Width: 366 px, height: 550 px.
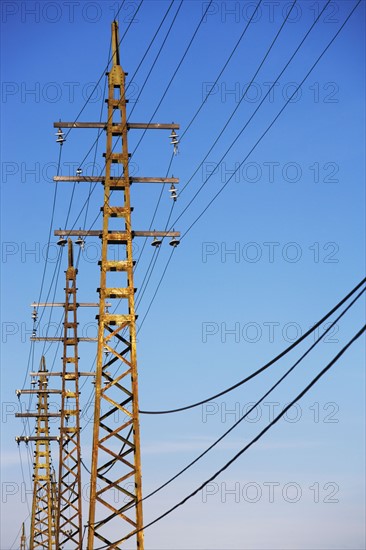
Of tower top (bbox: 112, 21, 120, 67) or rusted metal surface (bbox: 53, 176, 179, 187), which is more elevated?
tower top (bbox: 112, 21, 120, 67)

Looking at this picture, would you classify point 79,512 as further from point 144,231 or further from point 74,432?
point 144,231

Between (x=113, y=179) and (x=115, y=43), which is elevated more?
(x=115, y=43)

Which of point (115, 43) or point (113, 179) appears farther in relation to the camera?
point (115, 43)

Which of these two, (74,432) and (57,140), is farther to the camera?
(74,432)

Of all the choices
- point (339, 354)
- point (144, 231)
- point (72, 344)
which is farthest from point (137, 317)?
point (72, 344)

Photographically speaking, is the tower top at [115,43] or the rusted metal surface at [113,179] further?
the tower top at [115,43]

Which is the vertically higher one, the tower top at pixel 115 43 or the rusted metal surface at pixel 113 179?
the tower top at pixel 115 43

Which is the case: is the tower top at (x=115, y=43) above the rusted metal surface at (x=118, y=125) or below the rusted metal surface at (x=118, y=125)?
→ above

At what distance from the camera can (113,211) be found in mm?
28328

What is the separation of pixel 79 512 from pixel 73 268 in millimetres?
9350

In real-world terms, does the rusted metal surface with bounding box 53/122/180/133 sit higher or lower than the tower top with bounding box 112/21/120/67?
lower

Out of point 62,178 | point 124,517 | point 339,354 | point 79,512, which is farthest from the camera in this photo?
point 79,512

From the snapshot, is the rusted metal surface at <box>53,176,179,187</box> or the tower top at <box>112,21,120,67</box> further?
the tower top at <box>112,21,120,67</box>

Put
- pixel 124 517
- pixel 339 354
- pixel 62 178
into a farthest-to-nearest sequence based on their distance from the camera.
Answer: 1. pixel 62 178
2. pixel 124 517
3. pixel 339 354
